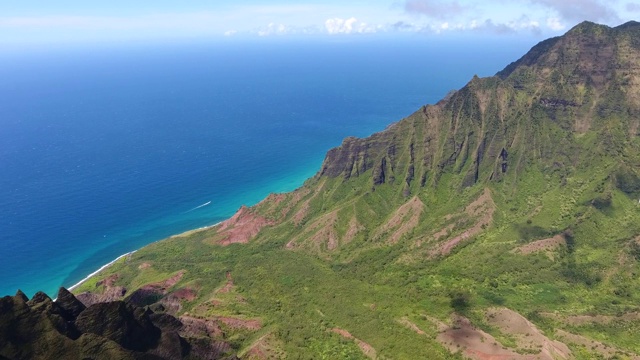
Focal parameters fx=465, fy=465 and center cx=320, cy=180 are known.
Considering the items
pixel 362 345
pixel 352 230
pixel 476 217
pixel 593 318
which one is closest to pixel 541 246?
pixel 476 217

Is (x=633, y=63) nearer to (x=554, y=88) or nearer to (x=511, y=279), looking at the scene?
(x=554, y=88)

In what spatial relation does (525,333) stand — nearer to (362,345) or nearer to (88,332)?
(362,345)

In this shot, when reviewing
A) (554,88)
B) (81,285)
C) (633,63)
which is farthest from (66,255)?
(633,63)

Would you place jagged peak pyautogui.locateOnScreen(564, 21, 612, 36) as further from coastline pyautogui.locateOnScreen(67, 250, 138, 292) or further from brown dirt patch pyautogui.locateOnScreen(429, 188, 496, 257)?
coastline pyautogui.locateOnScreen(67, 250, 138, 292)

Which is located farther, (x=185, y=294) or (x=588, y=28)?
(x=588, y=28)

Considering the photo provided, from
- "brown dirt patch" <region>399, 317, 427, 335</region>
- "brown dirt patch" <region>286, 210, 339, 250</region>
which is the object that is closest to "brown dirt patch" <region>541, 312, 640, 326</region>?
"brown dirt patch" <region>399, 317, 427, 335</region>
